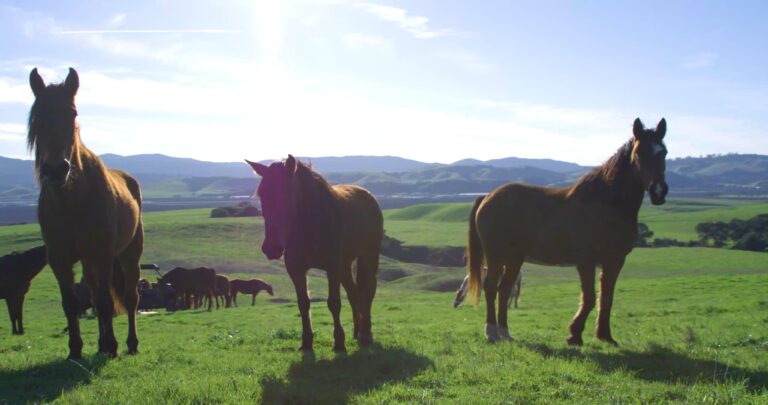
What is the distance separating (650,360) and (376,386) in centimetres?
357

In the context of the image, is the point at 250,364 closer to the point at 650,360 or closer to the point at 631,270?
the point at 650,360

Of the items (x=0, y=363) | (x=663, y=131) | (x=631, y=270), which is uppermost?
(x=663, y=131)

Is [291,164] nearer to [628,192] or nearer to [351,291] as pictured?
[351,291]

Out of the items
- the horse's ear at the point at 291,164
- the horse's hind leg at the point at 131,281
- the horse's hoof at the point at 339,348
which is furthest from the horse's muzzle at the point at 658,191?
the horse's hind leg at the point at 131,281

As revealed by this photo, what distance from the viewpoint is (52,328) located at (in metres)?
17.7

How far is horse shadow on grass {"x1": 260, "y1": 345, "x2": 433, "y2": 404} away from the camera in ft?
19.5

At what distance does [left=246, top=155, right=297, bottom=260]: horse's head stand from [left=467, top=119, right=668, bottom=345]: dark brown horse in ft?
12.4

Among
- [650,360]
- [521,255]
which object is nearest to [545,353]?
[650,360]

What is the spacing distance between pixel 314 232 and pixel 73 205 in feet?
10.0

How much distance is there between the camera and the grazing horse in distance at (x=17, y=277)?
16.4m

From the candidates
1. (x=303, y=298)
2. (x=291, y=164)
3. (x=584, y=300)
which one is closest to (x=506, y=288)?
(x=584, y=300)

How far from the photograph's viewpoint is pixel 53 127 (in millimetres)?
6781

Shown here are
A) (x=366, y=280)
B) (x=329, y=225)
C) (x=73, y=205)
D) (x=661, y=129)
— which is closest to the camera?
(x=73, y=205)

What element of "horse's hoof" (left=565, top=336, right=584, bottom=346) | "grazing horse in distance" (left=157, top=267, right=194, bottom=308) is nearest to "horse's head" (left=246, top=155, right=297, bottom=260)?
"horse's hoof" (left=565, top=336, right=584, bottom=346)
